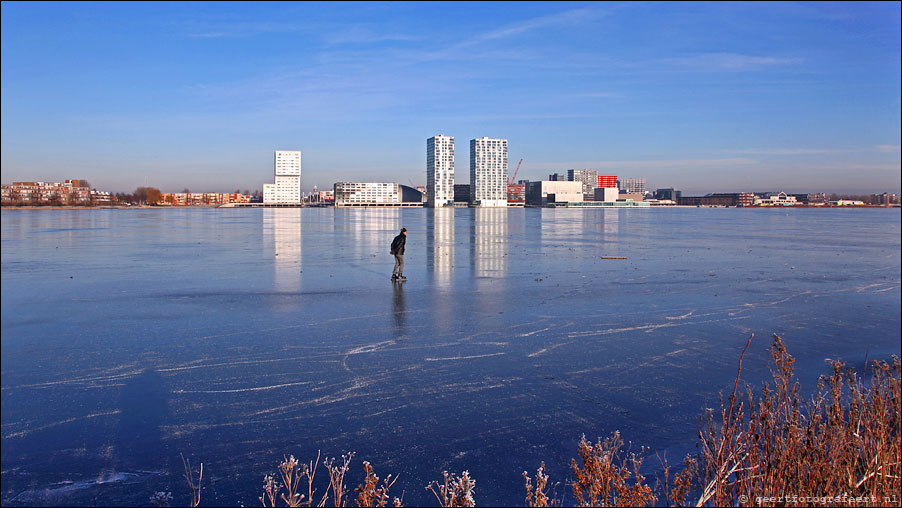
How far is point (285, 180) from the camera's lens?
618 feet

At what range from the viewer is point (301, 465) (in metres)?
4.52

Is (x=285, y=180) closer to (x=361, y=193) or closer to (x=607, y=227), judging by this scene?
(x=361, y=193)

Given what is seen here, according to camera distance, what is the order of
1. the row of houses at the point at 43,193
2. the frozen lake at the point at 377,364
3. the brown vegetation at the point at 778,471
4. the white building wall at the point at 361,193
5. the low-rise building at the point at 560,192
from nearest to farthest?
the brown vegetation at the point at 778,471, the frozen lake at the point at 377,364, the row of houses at the point at 43,193, the low-rise building at the point at 560,192, the white building wall at the point at 361,193

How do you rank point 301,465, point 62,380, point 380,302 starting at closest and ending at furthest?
point 301,465, point 62,380, point 380,302

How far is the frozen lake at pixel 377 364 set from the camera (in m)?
4.69

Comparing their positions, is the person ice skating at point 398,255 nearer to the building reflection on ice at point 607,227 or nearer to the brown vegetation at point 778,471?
the brown vegetation at point 778,471

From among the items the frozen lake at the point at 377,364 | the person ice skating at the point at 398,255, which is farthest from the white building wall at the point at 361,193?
the frozen lake at the point at 377,364

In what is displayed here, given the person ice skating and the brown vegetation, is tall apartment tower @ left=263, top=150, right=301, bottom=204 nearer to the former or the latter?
the person ice skating

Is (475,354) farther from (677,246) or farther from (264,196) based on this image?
(264,196)

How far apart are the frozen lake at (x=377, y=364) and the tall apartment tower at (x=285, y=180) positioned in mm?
174217

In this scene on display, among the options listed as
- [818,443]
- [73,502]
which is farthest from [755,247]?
[73,502]

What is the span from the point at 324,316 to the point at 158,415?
4532 millimetres

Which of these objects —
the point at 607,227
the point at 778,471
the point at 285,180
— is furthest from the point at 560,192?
the point at 778,471

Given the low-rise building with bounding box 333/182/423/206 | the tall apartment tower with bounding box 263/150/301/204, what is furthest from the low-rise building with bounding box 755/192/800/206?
the tall apartment tower with bounding box 263/150/301/204
